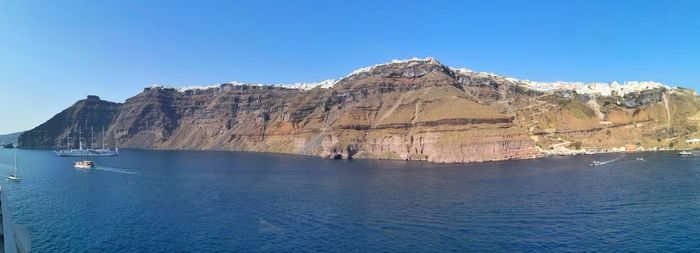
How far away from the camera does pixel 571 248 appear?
6212cm

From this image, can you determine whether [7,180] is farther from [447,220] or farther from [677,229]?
[677,229]

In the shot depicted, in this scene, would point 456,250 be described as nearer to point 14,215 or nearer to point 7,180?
point 14,215

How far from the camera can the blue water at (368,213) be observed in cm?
6631

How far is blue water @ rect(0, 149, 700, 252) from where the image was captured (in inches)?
2611

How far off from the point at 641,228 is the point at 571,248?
18.5 metres

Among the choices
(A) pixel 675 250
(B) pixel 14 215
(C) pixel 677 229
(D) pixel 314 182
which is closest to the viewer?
(A) pixel 675 250

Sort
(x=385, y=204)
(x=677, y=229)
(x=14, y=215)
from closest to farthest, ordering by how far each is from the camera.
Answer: (x=677, y=229) → (x=14, y=215) → (x=385, y=204)

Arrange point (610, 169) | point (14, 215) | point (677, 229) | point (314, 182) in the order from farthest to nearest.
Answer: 1. point (610, 169)
2. point (314, 182)
3. point (14, 215)
4. point (677, 229)

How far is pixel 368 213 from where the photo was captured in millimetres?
87438

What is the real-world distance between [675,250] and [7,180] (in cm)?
16593

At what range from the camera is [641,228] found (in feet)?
236

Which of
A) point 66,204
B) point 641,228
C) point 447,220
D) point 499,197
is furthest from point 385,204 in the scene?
point 66,204

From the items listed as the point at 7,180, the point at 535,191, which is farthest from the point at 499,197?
the point at 7,180

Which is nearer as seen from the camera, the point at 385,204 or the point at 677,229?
the point at 677,229
